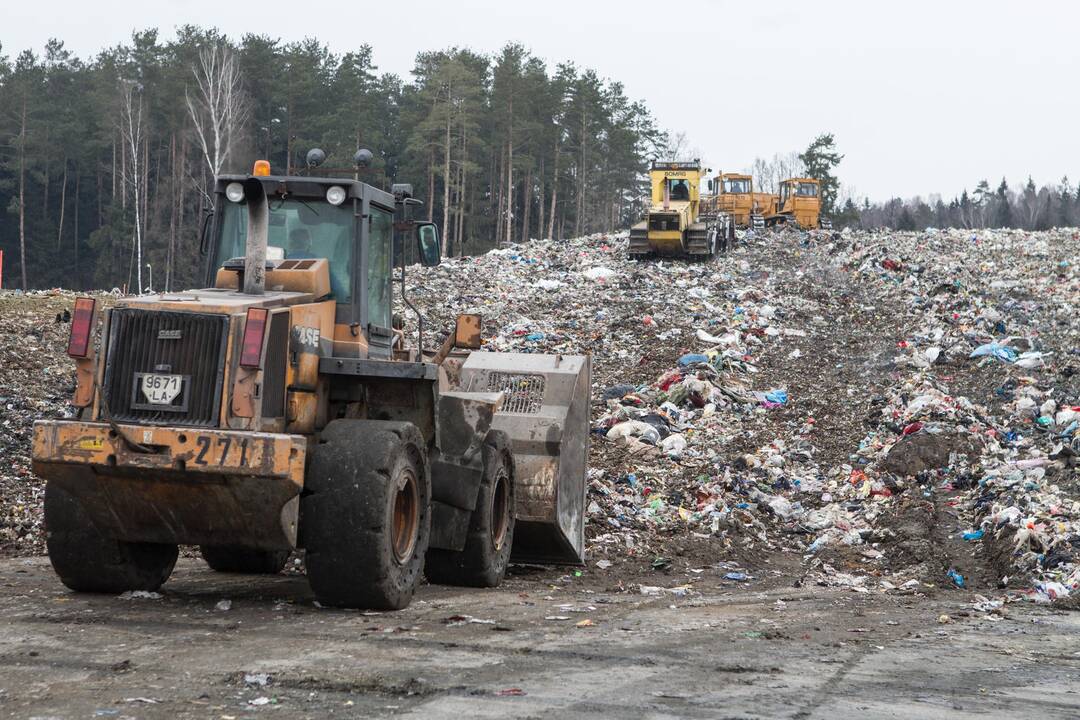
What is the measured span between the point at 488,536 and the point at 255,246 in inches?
96.5

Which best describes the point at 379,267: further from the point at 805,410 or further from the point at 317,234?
the point at 805,410

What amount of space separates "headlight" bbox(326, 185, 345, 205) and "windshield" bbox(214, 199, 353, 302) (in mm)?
37

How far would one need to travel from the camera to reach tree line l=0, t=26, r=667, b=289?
4344 centimetres

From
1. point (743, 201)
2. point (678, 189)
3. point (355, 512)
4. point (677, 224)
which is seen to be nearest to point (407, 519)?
point (355, 512)

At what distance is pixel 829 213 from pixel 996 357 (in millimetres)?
46800

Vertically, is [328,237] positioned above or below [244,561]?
above

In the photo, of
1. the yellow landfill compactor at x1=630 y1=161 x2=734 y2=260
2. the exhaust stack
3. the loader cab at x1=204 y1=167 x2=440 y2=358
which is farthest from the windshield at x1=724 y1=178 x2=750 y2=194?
the exhaust stack

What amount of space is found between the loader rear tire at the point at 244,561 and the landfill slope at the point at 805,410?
169 centimetres

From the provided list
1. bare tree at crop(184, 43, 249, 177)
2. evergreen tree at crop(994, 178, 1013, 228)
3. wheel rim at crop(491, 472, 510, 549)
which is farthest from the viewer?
evergreen tree at crop(994, 178, 1013, 228)

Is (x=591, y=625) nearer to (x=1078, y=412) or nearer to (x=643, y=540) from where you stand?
(x=643, y=540)

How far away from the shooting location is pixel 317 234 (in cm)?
675

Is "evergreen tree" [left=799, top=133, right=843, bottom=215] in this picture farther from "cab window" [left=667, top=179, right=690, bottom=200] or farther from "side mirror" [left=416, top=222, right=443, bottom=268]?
"side mirror" [left=416, top=222, right=443, bottom=268]

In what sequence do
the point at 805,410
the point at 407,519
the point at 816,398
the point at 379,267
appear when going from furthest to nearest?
the point at 816,398 < the point at 805,410 < the point at 379,267 < the point at 407,519

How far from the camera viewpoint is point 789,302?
21.6 metres
